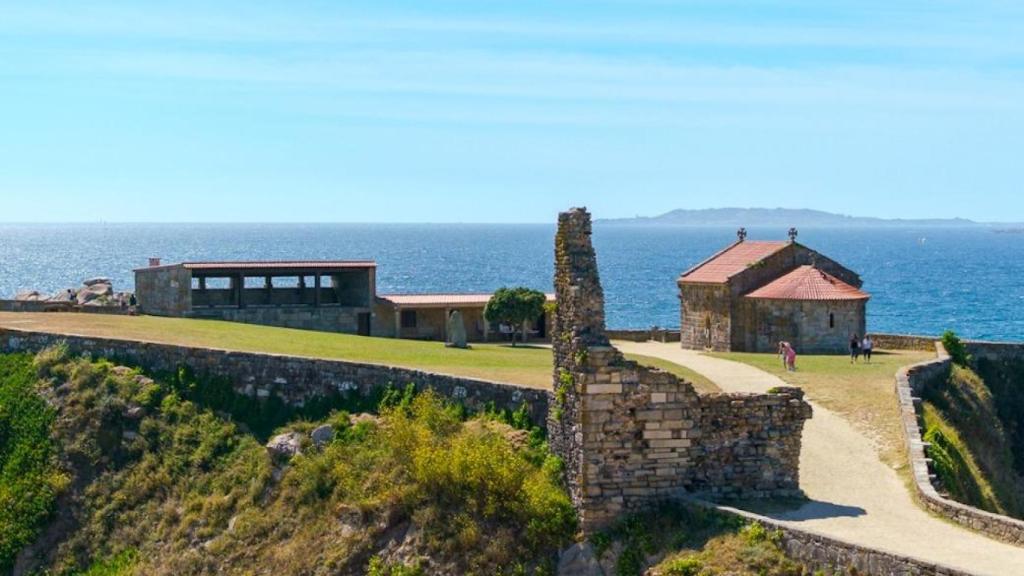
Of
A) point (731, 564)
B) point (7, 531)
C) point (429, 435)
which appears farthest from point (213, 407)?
point (731, 564)

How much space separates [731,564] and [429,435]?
8.50 m

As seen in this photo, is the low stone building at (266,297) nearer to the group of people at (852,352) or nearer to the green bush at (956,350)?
the group of people at (852,352)

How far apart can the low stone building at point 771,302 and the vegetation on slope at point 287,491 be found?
2233cm

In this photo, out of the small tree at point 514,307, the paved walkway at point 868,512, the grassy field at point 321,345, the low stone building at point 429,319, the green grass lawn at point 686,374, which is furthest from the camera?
the low stone building at point 429,319

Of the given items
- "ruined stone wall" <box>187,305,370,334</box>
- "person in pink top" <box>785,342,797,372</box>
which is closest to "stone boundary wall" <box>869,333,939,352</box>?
"person in pink top" <box>785,342,797,372</box>

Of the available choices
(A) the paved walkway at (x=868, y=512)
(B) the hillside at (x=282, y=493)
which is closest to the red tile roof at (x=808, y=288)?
(A) the paved walkway at (x=868, y=512)

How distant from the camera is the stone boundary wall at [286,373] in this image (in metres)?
29.6

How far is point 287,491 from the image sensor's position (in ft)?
97.7

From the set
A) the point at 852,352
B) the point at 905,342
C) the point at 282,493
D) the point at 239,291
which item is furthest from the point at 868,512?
the point at 239,291

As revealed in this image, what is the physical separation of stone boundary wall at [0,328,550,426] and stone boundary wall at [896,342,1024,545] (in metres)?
6.99

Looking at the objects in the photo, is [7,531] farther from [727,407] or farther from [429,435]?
[727,407]

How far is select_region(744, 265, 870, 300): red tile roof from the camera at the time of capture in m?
50.2

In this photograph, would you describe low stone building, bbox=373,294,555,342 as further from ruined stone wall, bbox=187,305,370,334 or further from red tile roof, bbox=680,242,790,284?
red tile roof, bbox=680,242,790,284

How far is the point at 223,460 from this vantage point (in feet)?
106
